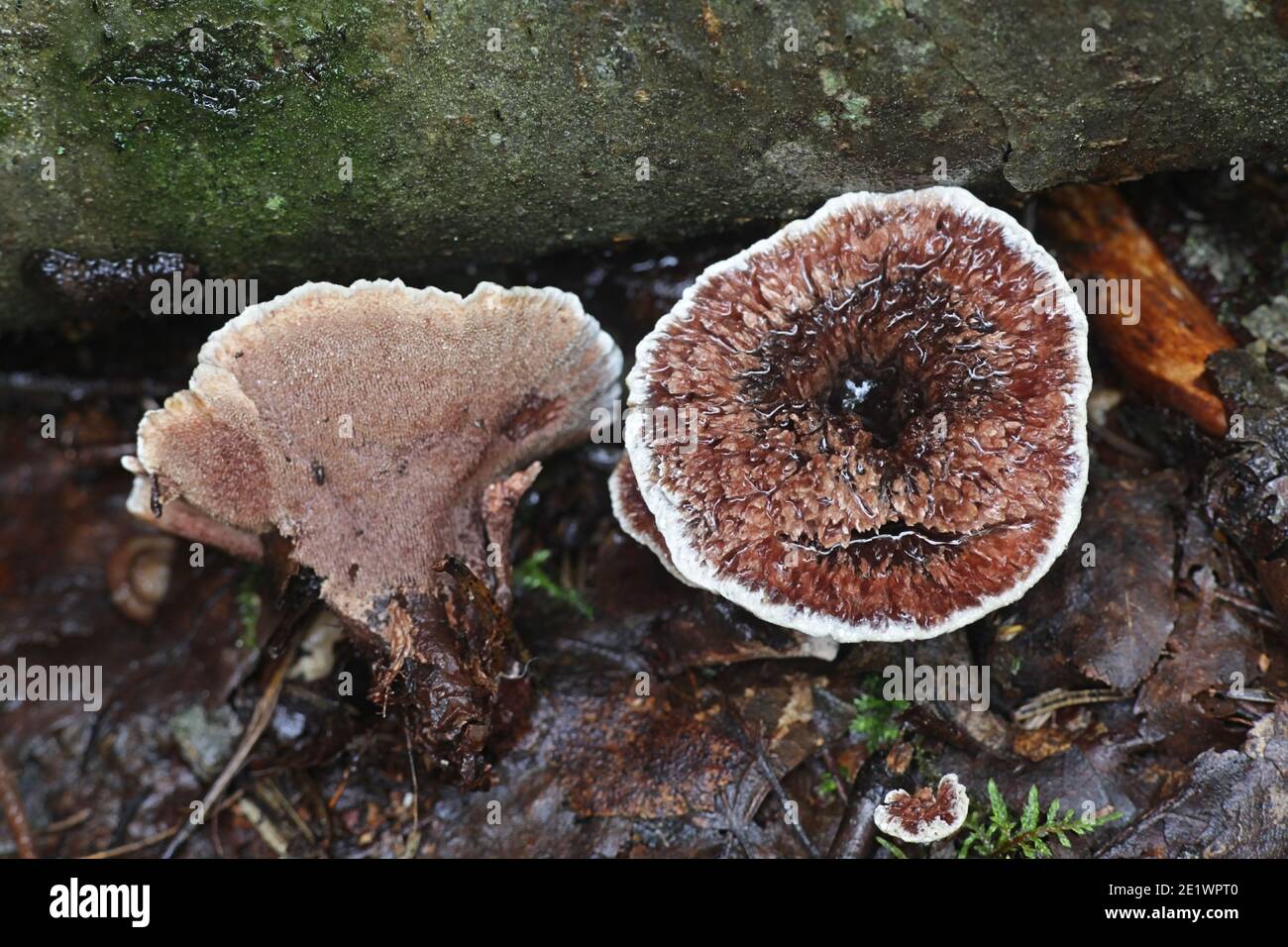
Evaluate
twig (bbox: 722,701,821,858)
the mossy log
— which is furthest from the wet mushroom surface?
the mossy log

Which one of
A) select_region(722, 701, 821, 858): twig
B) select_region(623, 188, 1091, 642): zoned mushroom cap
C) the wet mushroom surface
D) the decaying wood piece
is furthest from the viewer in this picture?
the decaying wood piece

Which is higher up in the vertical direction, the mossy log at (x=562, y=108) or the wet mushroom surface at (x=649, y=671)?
the mossy log at (x=562, y=108)

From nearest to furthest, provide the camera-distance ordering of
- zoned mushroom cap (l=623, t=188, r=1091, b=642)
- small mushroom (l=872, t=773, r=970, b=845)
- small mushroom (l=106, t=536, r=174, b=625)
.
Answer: zoned mushroom cap (l=623, t=188, r=1091, b=642) < small mushroom (l=872, t=773, r=970, b=845) < small mushroom (l=106, t=536, r=174, b=625)

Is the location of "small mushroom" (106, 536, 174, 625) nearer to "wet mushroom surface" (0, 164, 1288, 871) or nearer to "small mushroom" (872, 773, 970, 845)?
"wet mushroom surface" (0, 164, 1288, 871)

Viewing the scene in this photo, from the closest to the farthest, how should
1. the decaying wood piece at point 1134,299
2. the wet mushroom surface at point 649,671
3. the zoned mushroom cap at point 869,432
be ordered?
the zoned mushroom cap at point 869,432 < the wet mushroom surface at point 649,671 < the decaying wood piece at point 1134,299

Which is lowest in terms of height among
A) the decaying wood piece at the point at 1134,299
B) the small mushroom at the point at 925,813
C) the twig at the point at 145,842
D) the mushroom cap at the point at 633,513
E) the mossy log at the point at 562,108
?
the twig at the point at 145,842

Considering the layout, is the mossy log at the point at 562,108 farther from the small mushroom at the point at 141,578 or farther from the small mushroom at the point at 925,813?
the small mushroom at the point at 925,813

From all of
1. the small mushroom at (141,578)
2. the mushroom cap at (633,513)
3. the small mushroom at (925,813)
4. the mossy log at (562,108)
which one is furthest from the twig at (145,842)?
the small mushroom at (925,813)
